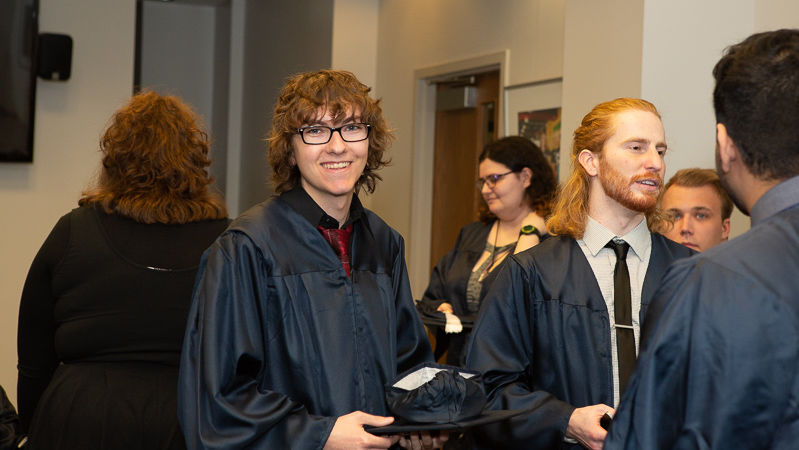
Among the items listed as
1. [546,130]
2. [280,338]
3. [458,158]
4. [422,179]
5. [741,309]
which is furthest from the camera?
[422,179]

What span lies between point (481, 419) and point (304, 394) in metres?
0.42

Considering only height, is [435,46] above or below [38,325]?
above

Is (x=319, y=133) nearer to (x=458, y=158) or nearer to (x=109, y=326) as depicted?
(x=109, y=326)

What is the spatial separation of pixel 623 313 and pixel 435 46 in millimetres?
3890

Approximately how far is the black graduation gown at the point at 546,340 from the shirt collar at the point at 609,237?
0.03 m

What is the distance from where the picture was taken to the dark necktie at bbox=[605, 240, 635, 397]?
201cm

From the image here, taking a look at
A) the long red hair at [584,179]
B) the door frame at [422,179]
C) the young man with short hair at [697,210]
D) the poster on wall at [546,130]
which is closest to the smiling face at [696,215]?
the young man with short hair at [697,210]

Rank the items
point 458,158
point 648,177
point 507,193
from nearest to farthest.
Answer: point 648,177
point 507,193
point 458,158

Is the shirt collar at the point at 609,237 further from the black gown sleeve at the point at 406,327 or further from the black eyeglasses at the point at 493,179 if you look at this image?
the black eyeglasses at the point at 493,179

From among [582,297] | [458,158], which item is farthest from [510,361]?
[458,158]

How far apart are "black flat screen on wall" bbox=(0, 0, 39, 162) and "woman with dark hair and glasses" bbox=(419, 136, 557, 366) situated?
2.86 meters

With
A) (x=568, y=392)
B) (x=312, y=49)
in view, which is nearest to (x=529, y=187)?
(x=568, y=392)

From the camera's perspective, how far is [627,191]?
6.91 ft

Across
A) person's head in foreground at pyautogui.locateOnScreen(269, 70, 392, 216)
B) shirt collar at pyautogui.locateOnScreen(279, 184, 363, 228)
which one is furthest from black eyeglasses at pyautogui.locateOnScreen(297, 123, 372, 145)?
shirt collar at pyautogui.locateOnScreen(279, 184, 363, 228)
